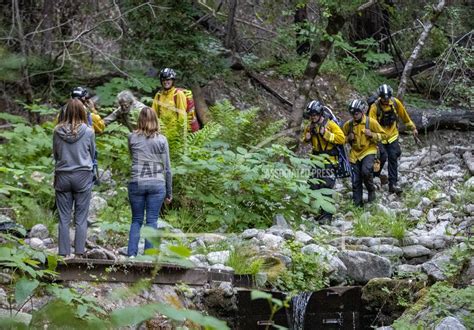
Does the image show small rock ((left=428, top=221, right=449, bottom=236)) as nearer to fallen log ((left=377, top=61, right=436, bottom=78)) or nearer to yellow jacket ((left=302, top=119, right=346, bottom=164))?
yellow jacket ((left=302, top=119, right=346, bottom=164))

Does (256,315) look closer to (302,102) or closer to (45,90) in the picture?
(302,102)

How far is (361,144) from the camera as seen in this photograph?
12.7m

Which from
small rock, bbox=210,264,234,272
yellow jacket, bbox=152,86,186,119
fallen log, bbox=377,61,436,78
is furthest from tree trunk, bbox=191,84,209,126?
small rock, bbox=210,264,234,272

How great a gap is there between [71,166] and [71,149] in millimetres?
166

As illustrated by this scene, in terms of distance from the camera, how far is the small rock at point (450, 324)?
6.77 m

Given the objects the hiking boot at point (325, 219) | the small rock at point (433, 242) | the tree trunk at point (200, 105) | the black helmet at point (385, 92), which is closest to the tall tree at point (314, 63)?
the black helmet at point (385, 92)

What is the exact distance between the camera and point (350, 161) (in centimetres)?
1289

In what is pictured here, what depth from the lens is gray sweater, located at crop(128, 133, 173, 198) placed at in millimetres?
8391

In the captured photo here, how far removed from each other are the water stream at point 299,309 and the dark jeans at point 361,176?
427 centimetres

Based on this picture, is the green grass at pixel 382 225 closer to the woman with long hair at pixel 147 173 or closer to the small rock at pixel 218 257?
the small rock at pixel 218 257

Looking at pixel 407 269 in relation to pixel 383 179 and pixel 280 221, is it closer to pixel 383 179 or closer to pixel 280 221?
pixel 280 221

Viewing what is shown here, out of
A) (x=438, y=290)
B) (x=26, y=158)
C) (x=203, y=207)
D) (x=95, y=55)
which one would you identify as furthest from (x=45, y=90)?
(x=438, y=290)

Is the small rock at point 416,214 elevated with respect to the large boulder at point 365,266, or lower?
elevated

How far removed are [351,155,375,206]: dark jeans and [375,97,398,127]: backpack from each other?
875mm
